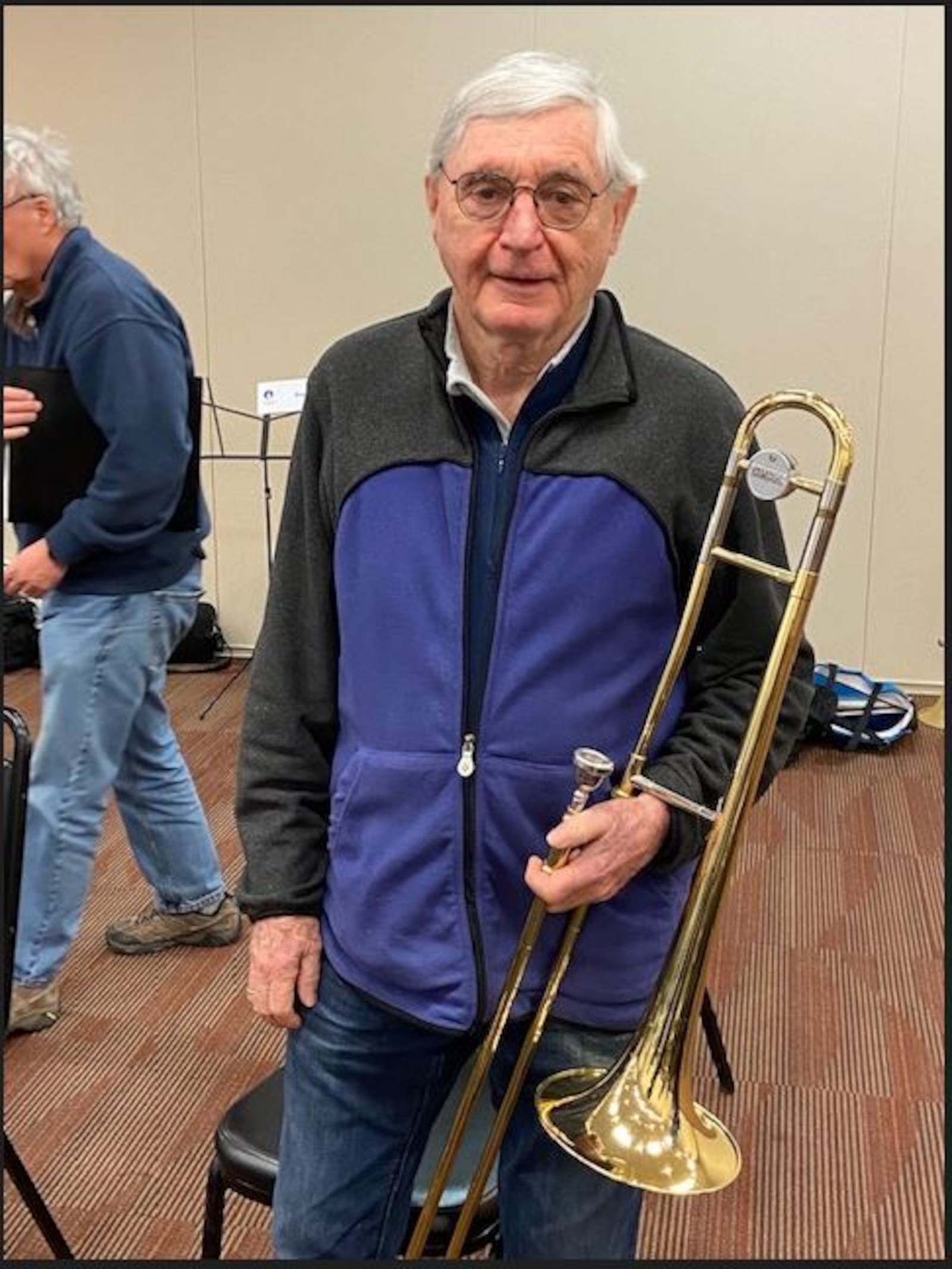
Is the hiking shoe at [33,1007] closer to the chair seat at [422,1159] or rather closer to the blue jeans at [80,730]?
the blue jeans at [80,730]

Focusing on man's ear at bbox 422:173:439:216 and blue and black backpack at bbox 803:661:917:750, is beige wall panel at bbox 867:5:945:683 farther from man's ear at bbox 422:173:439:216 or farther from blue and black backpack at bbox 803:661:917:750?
man's ear at bbox 422:173:439:216

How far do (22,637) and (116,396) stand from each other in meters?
2.71

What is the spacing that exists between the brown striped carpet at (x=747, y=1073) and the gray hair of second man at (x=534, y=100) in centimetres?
80

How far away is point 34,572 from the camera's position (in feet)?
7.49

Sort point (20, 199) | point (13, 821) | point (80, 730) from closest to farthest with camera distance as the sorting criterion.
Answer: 1. point (13, 821)
2. point (20, 199)
3. point (80, 730)

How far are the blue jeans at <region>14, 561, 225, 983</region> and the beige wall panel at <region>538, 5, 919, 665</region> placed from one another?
8.43 feet

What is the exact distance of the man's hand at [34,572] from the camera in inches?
89.4

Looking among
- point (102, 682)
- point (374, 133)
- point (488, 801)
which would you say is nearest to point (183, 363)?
point (102, 682)

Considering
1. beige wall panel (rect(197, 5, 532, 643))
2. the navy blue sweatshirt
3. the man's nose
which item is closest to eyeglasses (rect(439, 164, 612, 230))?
the man's nose

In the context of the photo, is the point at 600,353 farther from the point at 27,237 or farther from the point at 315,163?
the point at 315,163

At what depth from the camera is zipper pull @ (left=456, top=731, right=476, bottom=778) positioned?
3.68 ft

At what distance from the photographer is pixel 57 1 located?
15.0 feet

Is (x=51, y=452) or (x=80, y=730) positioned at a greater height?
(x=51, y=452)

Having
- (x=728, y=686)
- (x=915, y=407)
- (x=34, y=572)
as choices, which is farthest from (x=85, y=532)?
(x=915, y=407)
